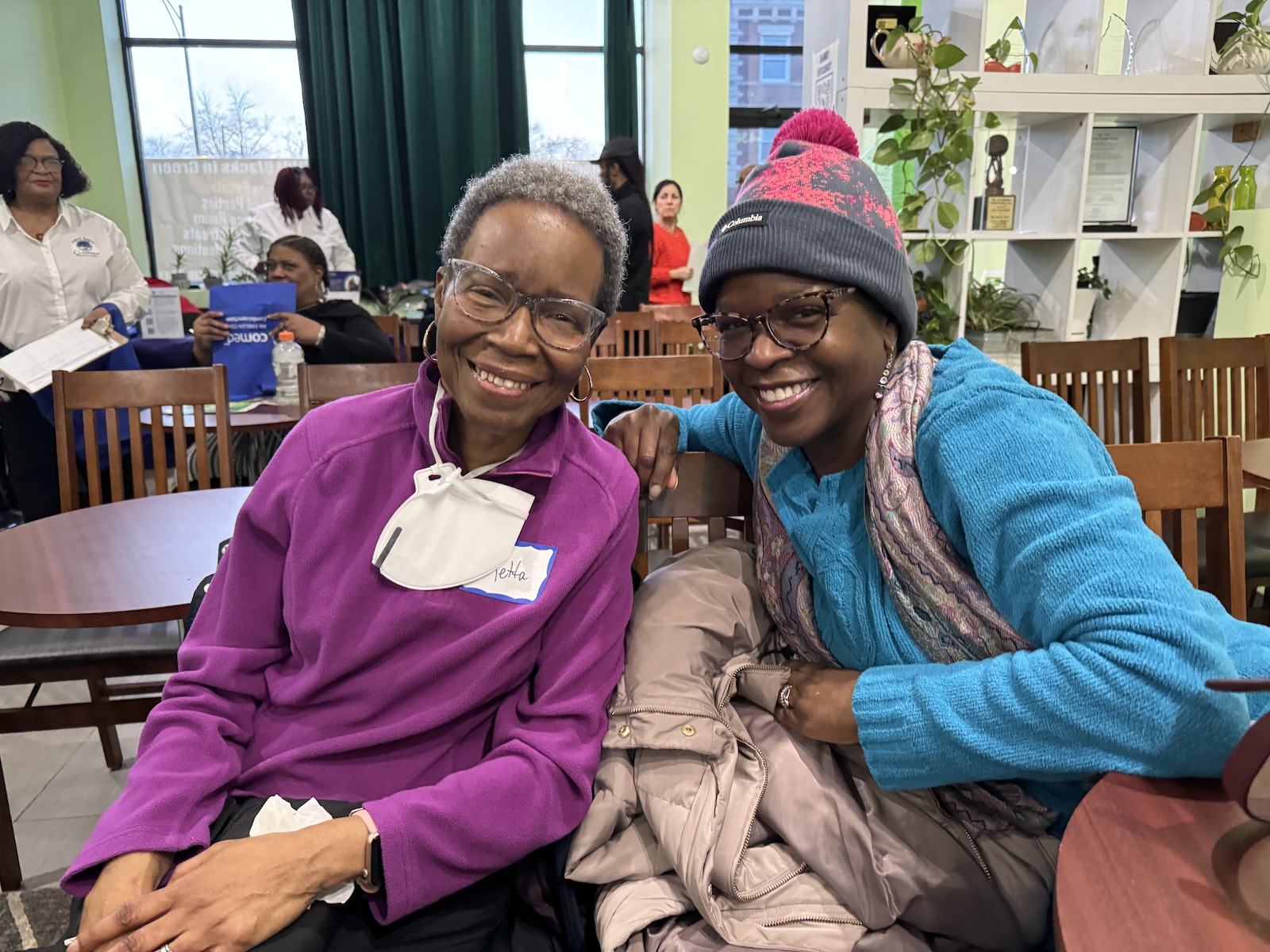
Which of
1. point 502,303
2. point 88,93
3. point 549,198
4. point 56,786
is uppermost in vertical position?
point 88,93

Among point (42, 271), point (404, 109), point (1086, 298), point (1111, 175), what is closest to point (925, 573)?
point (1086, 298)

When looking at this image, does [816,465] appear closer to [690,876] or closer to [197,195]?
[690,876]

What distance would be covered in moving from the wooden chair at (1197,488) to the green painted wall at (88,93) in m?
7.09

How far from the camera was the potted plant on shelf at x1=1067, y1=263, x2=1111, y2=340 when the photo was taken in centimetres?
348

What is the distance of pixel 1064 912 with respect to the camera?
23.7 inches

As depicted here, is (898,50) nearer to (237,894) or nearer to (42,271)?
(237,894)

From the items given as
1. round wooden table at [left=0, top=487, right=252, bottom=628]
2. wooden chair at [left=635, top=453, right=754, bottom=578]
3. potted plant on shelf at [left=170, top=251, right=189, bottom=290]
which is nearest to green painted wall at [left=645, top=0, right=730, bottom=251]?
potted plant on shelf at [left=170, top=251, right=189, bottom=290]

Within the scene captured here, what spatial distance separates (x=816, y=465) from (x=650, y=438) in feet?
0.84

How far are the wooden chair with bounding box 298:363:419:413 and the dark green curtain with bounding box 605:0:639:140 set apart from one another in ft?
17.5

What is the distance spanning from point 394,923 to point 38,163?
11.1 feet

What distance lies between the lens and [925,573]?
3.06 feet

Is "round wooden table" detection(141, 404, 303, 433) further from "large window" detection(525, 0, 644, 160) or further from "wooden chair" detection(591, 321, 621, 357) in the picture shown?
"large window" detection(525, 0, 644, 160)

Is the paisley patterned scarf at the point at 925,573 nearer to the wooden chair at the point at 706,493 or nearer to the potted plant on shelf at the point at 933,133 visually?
the wooden chair at the point at 706,493

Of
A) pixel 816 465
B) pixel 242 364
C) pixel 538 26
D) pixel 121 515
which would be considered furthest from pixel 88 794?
pixel 538 26
